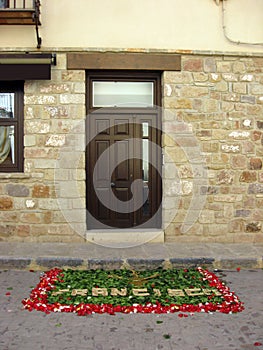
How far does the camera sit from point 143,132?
6.27 metres

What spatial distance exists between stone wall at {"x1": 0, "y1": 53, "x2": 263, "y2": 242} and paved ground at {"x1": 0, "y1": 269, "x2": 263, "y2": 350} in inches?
91.8

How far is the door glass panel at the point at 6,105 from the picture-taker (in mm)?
6105

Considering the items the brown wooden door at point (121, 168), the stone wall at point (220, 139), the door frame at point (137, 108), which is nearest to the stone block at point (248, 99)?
the stone wall at point (220, 139)

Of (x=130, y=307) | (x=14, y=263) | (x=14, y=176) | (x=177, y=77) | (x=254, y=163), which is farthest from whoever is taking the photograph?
(x=254, y=163)

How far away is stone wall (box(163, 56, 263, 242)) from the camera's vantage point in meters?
6.07

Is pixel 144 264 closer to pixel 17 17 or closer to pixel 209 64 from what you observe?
pixel 209 64

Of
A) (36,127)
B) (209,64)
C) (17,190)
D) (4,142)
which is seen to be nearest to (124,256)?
(17,190)

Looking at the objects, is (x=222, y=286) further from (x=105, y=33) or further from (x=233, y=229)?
(x=105, y=33)

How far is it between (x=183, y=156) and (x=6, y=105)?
3088mm

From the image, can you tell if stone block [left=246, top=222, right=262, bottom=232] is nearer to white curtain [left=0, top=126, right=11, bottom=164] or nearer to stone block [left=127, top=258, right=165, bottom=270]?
stone block [left=127, top=258, right=165, bottom=270]

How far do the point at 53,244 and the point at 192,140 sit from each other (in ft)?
9.30

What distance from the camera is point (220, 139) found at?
6109 millimetres

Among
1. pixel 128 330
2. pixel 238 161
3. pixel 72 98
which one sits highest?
pixel 72 98

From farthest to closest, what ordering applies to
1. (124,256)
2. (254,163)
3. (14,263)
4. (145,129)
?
(145,129), (254,163), (124,256), (14,263)
